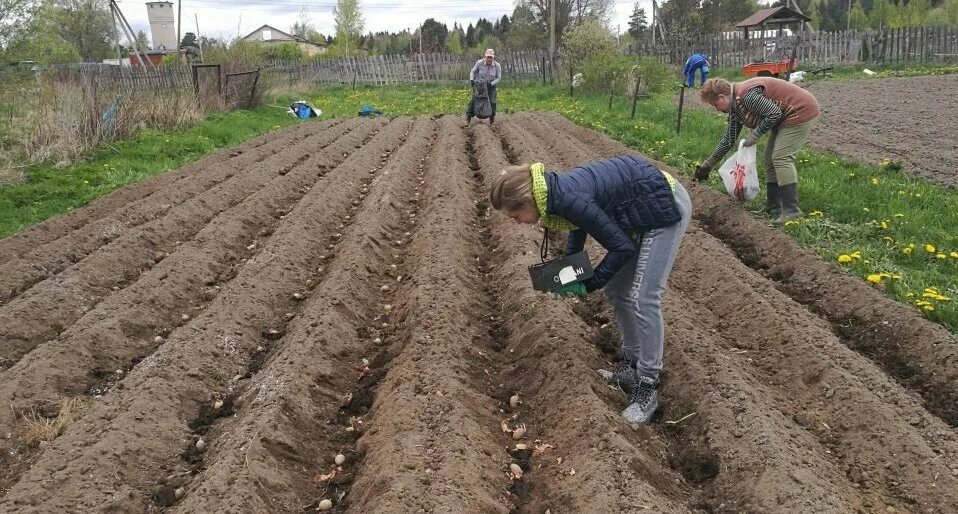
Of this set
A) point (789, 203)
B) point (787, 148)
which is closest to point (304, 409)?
point (789, 203)

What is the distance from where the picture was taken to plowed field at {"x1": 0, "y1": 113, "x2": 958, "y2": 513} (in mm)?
3732

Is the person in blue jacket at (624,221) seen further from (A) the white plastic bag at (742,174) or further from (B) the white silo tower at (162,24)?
(B) the white silo tower at (162,24)

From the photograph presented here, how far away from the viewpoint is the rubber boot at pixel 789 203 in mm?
7695

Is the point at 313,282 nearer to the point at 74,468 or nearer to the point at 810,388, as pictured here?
the point at 74,468

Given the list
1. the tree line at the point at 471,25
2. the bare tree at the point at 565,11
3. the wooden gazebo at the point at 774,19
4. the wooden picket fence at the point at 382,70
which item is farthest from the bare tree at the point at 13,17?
the bare tree at the point at 565,11

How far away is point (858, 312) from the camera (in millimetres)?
5582

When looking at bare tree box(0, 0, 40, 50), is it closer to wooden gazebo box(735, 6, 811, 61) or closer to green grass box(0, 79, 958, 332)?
green grass box(0, 79, 958, 332)

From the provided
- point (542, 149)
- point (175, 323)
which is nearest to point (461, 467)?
point (175, 323)

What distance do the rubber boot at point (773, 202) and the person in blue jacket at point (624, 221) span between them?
166 inches

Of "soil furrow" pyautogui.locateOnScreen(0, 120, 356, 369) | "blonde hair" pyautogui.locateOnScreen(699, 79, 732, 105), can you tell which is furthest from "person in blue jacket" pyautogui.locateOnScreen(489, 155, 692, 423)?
"soil furrow" pyautogui.locateOnScreen(0, 120, 356, 369)

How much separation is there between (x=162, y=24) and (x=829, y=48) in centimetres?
6112

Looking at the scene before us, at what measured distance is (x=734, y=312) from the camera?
226 inches

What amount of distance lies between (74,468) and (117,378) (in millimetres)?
1405

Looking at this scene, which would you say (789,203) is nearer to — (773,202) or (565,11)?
(773,202)
